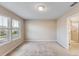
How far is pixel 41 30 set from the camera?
10.0 metres

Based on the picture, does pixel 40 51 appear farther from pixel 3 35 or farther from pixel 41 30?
pixel 41 30

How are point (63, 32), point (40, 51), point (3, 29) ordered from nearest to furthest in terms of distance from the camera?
point (3, 29) → point (40, 51) → point (63, 32)

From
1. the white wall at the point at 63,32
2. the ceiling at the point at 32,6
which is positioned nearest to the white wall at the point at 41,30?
the white wall at the point at 63,32

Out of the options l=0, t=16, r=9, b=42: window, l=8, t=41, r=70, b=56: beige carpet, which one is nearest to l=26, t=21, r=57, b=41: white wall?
l=8, t=41, r=70, b=56: beige carpet

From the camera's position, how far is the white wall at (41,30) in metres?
10.0

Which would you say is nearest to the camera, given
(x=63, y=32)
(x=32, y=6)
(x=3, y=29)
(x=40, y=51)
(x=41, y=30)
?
(x=32, y=6)

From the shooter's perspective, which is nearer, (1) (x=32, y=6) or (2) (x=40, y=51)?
(1) (x=32, y=6)

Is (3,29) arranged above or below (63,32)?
above

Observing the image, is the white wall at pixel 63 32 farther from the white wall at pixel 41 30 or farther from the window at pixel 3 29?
the window at pixel 3 29

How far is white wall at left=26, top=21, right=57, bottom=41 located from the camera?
1000 centimetres

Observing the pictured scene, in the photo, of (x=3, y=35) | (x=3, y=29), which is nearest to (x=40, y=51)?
(x=3, y=35)

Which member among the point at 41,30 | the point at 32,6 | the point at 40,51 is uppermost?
the point at 32,6

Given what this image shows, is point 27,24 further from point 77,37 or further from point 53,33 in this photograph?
point 77,37

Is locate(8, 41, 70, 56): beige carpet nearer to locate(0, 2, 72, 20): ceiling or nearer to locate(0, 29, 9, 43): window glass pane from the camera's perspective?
locate(0, 29, 9, 43): window glass pane
